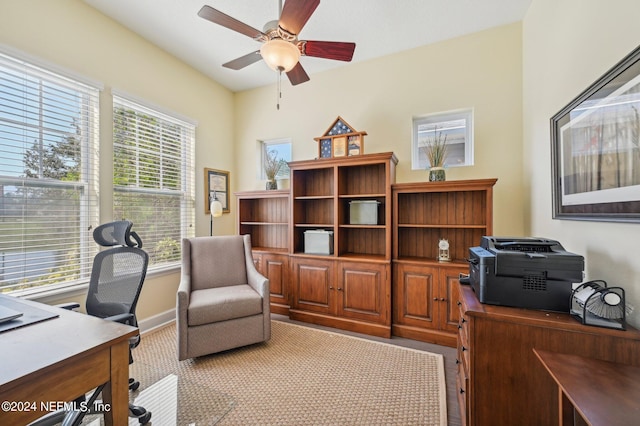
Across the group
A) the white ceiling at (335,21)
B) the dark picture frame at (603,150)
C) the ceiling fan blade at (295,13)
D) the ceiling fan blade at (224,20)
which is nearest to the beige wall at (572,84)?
the dark picture frame at (603,150)

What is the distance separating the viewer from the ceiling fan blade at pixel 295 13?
5.25 feet

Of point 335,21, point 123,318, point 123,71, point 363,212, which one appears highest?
point 335,21

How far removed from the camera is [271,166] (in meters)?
3.71

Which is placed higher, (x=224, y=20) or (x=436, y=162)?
(x=224, y=20)

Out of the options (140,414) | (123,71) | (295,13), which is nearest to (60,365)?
(140,414)

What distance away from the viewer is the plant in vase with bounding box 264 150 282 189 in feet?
11.7

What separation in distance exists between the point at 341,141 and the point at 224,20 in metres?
1.62

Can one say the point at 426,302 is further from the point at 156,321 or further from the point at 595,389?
the point at 156,321

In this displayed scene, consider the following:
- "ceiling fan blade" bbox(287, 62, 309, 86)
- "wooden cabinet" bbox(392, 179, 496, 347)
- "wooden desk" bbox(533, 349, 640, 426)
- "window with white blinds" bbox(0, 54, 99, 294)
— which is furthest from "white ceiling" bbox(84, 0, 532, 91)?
"wooden desk" bbox(533, 349, 640, 426)

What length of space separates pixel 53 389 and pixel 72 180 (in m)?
2.08

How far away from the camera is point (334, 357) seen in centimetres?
233

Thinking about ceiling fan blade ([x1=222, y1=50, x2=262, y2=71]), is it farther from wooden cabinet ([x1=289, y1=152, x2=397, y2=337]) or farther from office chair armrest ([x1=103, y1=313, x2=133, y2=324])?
office chair armrest ([x1=103, y1=313, x2=133, y2=324])

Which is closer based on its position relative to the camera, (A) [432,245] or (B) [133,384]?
(B) [133,384]

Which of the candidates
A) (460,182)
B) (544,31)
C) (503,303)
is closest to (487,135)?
(460,182)
